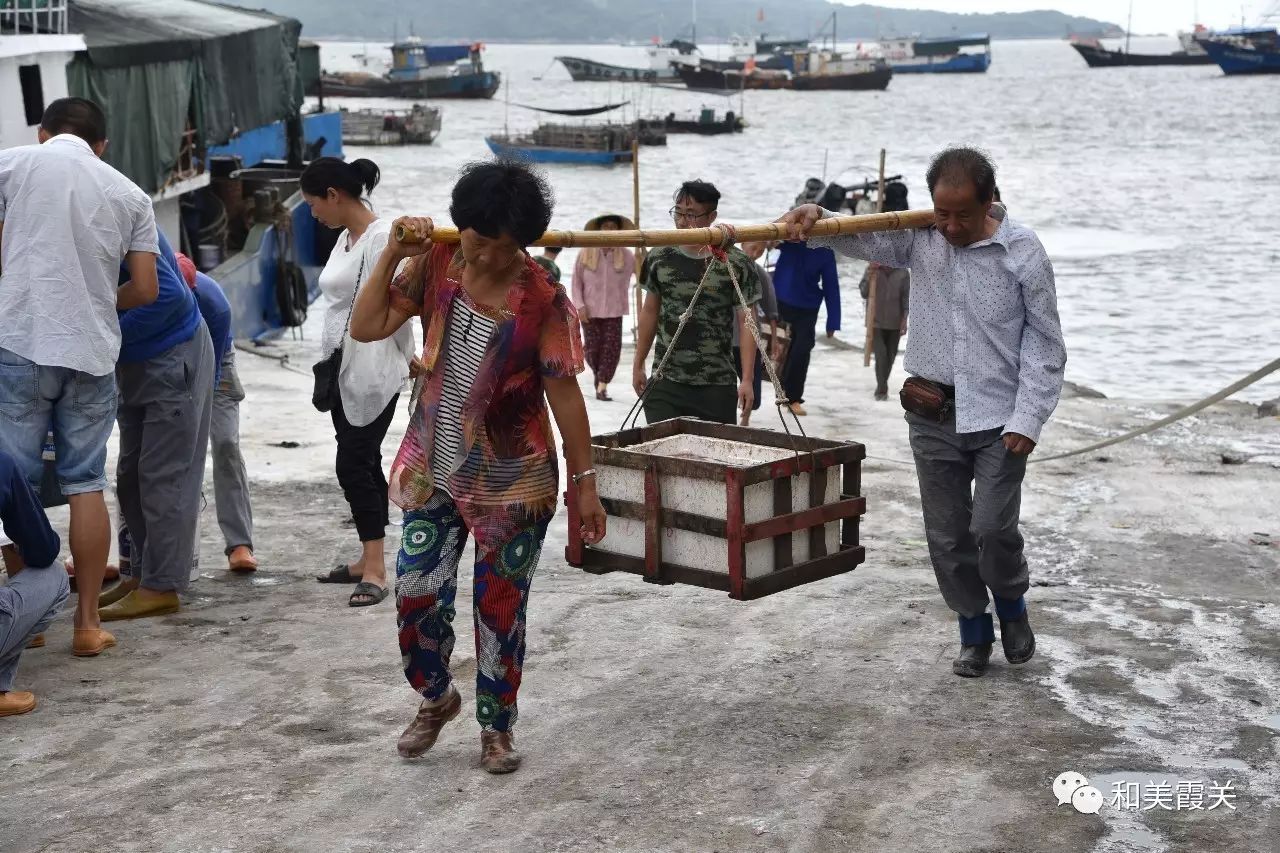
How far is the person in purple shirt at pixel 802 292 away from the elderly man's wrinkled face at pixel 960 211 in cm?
531

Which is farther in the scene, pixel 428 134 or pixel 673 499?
pixel 428 134

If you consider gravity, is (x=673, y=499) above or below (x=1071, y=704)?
above

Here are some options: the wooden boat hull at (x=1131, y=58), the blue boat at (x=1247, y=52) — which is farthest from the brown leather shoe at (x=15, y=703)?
the wooden boat hull at (x=1131, y=58)

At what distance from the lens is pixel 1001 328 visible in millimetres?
5348

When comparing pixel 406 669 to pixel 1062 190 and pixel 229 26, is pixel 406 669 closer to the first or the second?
pixel 229 26

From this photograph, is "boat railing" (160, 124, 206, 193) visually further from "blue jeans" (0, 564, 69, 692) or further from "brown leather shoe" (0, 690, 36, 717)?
"brown leather shoe" (0, 690, 36, 717)

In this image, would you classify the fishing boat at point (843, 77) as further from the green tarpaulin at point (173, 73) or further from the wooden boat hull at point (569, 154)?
the green tarpaulin at point (173, 73)

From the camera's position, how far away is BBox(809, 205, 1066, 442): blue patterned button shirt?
17.4 feet

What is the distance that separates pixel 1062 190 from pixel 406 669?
5211 cm

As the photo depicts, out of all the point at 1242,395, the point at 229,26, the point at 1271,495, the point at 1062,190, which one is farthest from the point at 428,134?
the point at 1271,495

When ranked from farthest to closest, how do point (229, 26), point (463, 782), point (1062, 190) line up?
point (1062, 190), point (229, 26), point (463, 782)

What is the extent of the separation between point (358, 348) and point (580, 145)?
5333 centimetres

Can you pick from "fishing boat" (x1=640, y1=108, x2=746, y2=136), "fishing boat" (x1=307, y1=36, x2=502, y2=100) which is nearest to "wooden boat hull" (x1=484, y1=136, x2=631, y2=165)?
"fishing boat" (x1=640, y1=108, x2=746, y2=136)

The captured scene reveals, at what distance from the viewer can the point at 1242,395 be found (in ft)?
51.3
